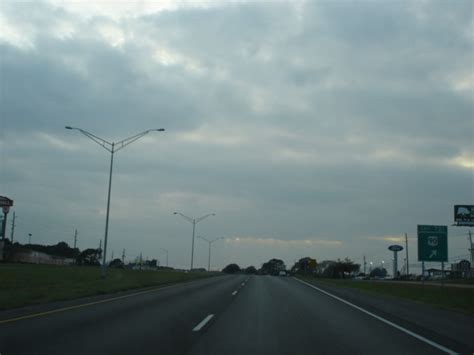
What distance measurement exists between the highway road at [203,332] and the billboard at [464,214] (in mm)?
43309

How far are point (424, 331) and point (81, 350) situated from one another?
348 inches

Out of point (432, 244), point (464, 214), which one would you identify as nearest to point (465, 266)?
point (464, 214)

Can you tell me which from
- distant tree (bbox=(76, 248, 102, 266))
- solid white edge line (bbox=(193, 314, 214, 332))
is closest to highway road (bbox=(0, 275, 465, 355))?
solid white edge line (bbox=(193, 314, 214, 332))

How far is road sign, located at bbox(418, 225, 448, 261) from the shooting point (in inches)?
1475

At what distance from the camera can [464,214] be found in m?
58.0

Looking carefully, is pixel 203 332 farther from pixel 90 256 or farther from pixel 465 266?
pixel 90 256

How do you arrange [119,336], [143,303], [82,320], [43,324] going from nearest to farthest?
[119,336] → [43,324] → [82,320] → [143,303]

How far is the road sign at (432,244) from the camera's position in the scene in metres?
37.5

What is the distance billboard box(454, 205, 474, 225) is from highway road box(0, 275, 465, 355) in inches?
1705

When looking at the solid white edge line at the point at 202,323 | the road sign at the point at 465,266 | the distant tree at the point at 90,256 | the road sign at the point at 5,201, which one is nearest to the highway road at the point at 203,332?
the solid white edge line at the point at 202,323

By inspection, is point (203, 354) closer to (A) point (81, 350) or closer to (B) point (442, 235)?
(A) point (81, 350)

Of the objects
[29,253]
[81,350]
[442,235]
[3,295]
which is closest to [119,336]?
[81,350]

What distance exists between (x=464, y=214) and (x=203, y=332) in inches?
2032

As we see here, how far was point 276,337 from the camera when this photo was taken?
12.3m
